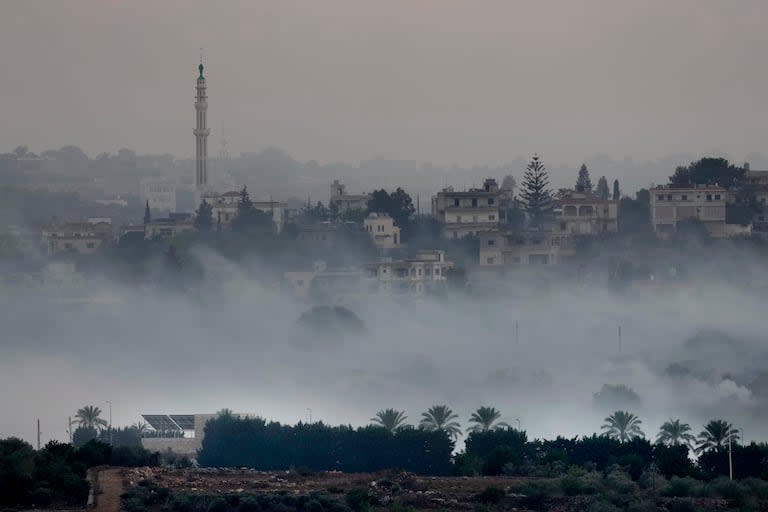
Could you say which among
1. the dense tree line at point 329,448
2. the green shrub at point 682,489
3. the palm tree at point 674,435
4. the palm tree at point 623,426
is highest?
the palm tree at point 623,426

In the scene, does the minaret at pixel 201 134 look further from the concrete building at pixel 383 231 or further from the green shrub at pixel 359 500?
the green shrub at pixel 359 500

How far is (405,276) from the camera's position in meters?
102

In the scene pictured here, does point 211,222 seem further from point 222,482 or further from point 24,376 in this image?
point 222,482

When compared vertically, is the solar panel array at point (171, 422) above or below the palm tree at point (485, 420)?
above

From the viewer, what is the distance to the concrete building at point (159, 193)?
415 feet

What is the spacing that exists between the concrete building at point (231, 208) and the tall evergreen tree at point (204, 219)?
0.54m

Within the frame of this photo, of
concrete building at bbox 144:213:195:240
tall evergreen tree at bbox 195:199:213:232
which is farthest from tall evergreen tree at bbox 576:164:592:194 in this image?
concrete building at bbox 144:213:195:240

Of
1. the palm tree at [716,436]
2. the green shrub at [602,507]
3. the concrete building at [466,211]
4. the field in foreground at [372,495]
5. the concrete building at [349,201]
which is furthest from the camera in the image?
the concrete building at [349,201]

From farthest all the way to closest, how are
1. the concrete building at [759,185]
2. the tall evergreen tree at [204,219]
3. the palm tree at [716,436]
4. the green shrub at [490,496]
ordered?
the tall evergreen tree at [204,219], the concrete building at [759,185], the palm tree at [716,436], the green shrub at [490,496]

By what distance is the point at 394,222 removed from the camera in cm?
10956

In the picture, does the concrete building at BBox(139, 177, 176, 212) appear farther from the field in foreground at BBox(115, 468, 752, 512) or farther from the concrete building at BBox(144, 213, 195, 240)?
the field in foreground at BBox(115, 468, 752, 512)

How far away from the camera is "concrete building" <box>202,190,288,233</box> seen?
11106 cm

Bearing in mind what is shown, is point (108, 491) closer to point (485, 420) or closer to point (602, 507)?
point (602, 507)

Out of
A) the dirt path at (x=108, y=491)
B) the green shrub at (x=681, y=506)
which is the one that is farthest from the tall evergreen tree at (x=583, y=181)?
the green shrub at (x=681, y=506)
